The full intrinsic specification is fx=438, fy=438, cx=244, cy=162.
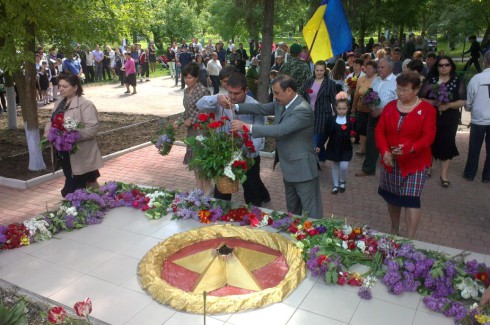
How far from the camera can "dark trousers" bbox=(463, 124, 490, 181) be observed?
6.90 m

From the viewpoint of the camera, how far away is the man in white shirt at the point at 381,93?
22.6ft

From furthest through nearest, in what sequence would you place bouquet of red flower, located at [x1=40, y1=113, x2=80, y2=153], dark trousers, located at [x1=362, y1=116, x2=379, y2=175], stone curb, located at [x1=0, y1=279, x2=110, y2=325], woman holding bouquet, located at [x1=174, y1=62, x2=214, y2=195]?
1. dark trousers, located at [x1=362, y1=116, x2=379, y2=175]
2. woman holding bouquet, located at [x1=174, y1=62, x2=214, y2=195]
3. bouquet of red flower, located at [x1=40, y1=113, x2=80, y2=153]
4. stone curb, located at [x1=0, y1=279, x2=110, y2=325]

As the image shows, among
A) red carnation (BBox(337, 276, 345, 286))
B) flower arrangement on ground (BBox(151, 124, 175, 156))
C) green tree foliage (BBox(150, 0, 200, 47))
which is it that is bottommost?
red carnation (BBox(337, 276, 345, 286))

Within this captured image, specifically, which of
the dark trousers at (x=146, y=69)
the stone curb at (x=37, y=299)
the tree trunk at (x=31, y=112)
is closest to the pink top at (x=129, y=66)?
the dark trousers at (x=146, y=69)

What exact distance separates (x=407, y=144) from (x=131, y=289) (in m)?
2.97

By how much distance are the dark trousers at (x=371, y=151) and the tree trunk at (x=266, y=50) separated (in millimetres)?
3563

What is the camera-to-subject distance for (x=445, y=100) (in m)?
6.49

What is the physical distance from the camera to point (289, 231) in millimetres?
4473

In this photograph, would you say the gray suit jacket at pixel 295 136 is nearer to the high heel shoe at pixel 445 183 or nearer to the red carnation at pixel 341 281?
the red carnation at pixel 341 281

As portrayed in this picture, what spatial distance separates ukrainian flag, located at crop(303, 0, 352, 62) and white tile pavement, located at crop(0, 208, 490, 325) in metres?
3.68

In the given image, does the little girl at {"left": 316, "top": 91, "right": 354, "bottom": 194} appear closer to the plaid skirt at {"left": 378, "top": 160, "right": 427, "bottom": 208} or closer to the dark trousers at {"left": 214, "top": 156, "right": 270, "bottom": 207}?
the dark trousers at {"left": 214, "top": 156, "right": 270, "bottom": 207}

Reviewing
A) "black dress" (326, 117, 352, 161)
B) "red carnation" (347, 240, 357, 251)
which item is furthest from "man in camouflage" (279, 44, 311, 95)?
"red carnation" (347, 240, 357, 251)

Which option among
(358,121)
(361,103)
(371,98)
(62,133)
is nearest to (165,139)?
(62,133)

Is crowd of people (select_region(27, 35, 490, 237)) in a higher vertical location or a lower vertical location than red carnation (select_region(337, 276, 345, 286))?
higher
